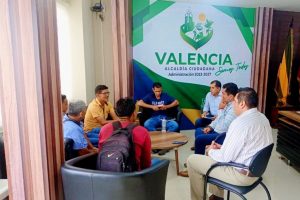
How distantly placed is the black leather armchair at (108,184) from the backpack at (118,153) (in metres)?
0.14

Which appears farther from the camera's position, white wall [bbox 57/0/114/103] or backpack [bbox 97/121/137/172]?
white wall [bbox 57/0/114/103]

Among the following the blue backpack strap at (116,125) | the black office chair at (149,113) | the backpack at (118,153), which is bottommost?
the black office chair at (149,113)

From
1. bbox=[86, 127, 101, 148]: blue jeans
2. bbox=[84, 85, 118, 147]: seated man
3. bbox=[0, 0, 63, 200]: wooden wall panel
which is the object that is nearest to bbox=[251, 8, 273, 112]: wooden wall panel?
bbox=[84, 85, 118, 147]: seated man

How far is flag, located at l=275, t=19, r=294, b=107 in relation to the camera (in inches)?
209

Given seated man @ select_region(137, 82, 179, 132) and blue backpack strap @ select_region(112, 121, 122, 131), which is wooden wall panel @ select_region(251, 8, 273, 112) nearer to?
seated man @ select_region(137, 82, 179, 132)

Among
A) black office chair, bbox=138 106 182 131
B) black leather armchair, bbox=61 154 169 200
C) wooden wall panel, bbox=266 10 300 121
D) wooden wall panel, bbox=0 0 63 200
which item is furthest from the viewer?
wooden wall panel, bbox=266 10 300 121

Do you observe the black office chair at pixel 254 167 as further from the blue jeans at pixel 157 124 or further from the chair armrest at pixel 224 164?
the blue jeans at pixel 157 124

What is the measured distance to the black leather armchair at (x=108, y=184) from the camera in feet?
5.12

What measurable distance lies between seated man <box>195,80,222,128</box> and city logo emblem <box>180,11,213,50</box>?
4.21 feet

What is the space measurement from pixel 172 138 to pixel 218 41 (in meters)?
2.75

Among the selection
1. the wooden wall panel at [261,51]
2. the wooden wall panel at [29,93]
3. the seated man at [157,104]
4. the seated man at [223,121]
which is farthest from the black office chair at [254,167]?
the wooden wall panel at [261,51]

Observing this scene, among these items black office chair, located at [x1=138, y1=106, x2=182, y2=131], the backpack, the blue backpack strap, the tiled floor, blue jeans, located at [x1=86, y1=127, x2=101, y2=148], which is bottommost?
the tiled floor

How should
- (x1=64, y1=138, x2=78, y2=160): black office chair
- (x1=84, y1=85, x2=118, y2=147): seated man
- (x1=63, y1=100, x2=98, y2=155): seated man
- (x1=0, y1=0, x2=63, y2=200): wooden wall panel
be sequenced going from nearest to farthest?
(x1=0, y1=0, x2=63, y2=200): wooden wall panel → (x1=64, y1=138, x2=78, y2=160): black office chair → (x1=63, y1=100, x2=98, y2=155): seated man → (x1=84, y1=85, x2=118, y2=147): seated man

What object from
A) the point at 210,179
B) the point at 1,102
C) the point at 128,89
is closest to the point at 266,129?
the point at 210,179
